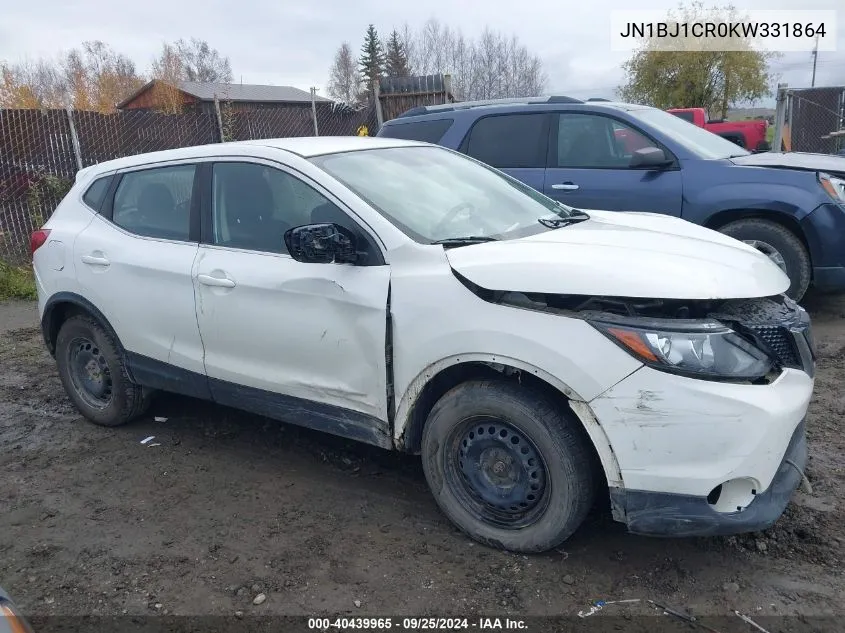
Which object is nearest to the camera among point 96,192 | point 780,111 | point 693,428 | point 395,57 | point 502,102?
point 693,428

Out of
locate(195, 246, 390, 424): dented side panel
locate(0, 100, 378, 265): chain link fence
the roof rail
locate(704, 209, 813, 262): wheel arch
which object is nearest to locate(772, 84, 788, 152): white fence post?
the roof rail

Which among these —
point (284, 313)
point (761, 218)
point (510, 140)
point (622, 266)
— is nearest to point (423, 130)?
point (510, 140)

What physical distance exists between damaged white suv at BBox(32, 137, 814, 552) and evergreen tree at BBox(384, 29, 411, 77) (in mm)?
53733

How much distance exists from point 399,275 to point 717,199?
382cm

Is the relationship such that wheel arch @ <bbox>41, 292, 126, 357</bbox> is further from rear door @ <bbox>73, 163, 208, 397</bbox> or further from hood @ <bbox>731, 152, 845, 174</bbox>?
hood @ <bbox>731, 152, 845, 174</bbox>

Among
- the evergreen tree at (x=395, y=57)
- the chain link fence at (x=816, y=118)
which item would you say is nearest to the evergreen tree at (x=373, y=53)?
the evergreen tree at (x=395, y=57)

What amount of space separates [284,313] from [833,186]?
461cm

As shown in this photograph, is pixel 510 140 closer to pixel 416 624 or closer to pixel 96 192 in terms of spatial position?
pixel 96 192

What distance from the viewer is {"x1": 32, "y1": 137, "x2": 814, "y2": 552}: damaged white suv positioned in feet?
8.23

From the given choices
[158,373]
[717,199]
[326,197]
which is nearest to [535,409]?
[326,197]

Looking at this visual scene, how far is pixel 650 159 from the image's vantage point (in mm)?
5840

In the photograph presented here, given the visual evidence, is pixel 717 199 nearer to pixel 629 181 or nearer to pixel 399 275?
pixel 629 181

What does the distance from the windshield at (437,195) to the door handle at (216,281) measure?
0.75 meters

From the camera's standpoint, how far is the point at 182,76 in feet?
194
